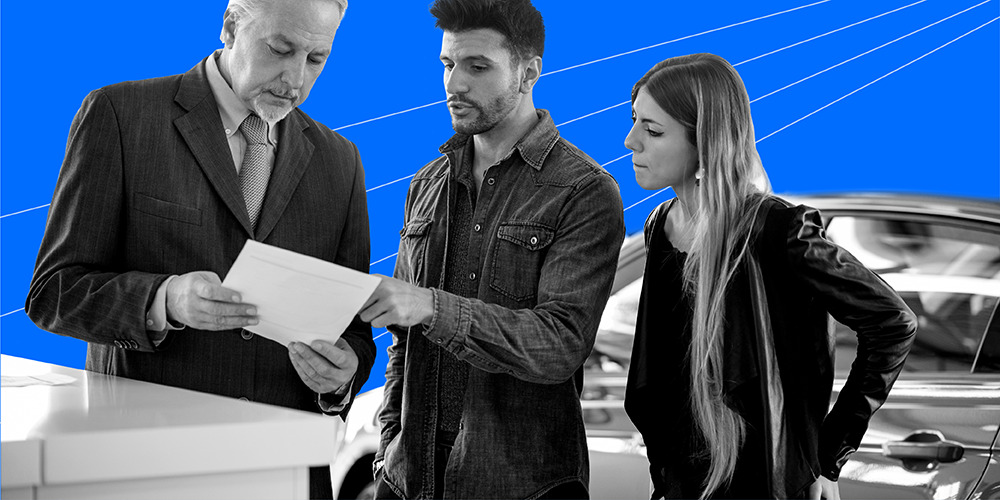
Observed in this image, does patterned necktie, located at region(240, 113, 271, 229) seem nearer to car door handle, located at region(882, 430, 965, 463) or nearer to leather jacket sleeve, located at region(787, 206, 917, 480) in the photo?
leather jacket sleeve, located at region(787, 206, 917, 480)

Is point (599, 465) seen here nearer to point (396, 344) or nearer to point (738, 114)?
point (396, 344)

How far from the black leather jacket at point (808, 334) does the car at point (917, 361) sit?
2.52ft

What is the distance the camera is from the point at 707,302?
84.5 inches

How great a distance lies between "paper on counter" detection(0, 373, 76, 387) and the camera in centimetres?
182

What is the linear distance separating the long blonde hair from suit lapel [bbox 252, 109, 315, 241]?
0.78m

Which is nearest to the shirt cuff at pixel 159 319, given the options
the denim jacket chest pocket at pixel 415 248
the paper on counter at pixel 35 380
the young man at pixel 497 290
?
the paper on counter at pixel 35 380

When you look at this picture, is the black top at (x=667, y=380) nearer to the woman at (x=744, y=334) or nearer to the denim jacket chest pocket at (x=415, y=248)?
the woman at (x=744, y=334)

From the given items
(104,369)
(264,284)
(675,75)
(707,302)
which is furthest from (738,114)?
(104,369)

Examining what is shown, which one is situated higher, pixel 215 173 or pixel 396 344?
pixel 215 173

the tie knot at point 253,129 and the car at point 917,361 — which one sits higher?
the tie knot at point 253,129

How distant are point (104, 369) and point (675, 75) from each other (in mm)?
1362

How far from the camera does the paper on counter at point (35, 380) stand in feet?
5.97

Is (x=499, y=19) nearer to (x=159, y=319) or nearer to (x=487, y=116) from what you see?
(x=487, y=116)

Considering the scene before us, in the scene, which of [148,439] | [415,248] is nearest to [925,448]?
[415,248]
